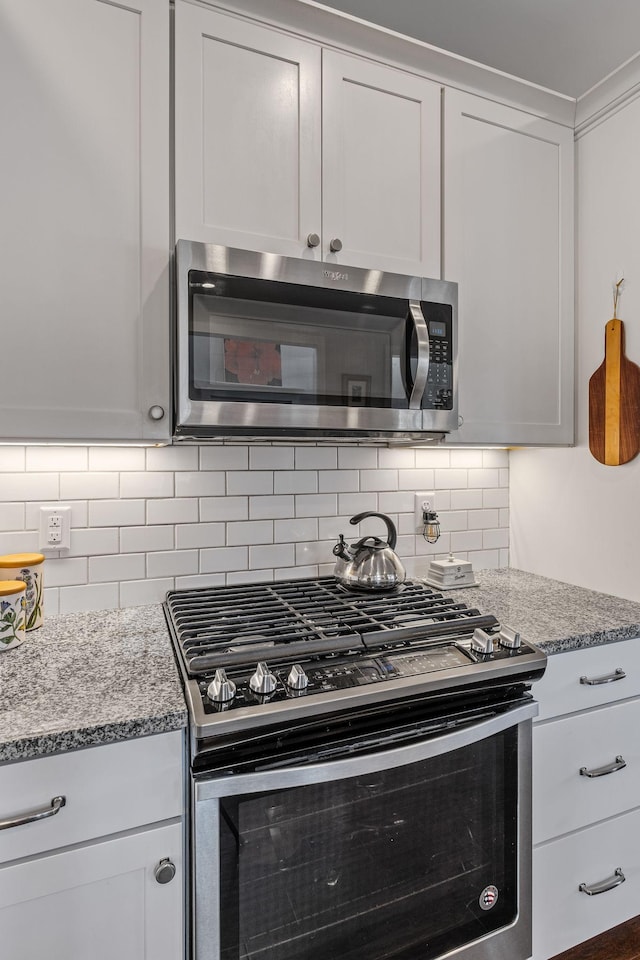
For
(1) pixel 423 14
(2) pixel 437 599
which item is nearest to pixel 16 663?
(2) pixel 437 599

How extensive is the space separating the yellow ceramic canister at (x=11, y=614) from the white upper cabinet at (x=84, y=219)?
1.15 ft

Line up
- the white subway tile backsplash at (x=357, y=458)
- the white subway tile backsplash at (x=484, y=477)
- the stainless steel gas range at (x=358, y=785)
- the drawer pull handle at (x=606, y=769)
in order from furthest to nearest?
the white subway tile backsplash at (x=484, y=477) < the white subway tile backsplash at (x=357, y=458) < the drawer pull handle at (x=606, y=769) < the stainless steel gas range at (x=358, y=785)

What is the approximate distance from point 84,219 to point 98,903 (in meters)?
1.31

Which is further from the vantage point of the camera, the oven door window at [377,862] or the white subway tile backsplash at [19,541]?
the white subway tile backsplash at [19,541]

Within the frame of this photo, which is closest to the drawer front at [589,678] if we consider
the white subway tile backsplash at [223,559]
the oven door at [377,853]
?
the oven door at [377,853]

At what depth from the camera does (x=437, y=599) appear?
152 cm

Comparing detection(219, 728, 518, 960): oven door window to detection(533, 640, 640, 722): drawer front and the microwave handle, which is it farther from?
the microwave handle

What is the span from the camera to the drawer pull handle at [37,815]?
0.82m

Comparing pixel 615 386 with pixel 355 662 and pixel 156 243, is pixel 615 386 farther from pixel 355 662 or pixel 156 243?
pixel 156 243

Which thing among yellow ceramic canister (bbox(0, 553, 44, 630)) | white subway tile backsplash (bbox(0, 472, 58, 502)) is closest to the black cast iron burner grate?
yellow ceramic canister (bbox(0, 553, 44, 630))

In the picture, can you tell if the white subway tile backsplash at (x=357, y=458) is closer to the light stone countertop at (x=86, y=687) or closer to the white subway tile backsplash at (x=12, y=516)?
the light stone countertop at (x=86, y=687)

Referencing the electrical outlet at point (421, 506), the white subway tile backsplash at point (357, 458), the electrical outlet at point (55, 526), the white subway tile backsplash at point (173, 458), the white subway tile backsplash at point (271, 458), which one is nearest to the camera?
the electrical outlet at point (55, 526)

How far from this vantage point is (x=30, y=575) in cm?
130

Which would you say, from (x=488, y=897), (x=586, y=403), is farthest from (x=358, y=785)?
(x=586, y=403)
